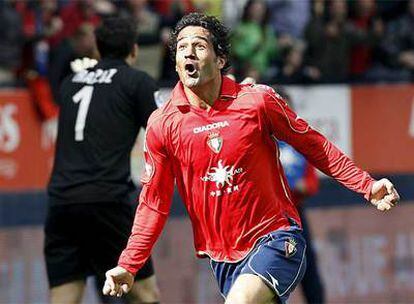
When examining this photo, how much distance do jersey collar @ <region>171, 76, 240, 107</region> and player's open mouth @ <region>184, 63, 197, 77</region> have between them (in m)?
0.20

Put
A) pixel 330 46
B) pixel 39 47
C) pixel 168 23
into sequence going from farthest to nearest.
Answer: pixel 330 46 → pixel 168 23 → pixel 39 47

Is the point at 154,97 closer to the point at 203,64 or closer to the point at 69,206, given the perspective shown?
the point at 69,206

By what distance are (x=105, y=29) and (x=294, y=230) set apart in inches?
88.9

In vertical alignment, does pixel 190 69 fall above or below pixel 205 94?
above

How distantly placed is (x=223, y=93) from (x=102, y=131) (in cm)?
167

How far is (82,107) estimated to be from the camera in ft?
25.5

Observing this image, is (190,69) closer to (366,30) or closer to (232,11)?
(232,11)

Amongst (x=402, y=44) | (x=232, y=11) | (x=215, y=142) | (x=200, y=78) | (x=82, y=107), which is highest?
(x=200, y=78)

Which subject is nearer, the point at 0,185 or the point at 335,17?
the point at 0,185

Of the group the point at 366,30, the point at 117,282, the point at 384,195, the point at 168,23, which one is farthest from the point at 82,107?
the point at 366,30

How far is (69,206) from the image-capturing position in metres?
7.80

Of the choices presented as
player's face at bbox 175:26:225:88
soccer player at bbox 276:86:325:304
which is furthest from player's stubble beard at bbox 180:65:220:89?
soccer player at bbox 276:86:325:304

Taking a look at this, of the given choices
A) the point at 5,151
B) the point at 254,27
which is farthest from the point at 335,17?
the point at 5,151

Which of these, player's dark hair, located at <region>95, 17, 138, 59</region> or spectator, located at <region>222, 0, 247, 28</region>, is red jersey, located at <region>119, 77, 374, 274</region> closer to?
player's dark hair, located at <region>95, 17, 138, 59</region>
